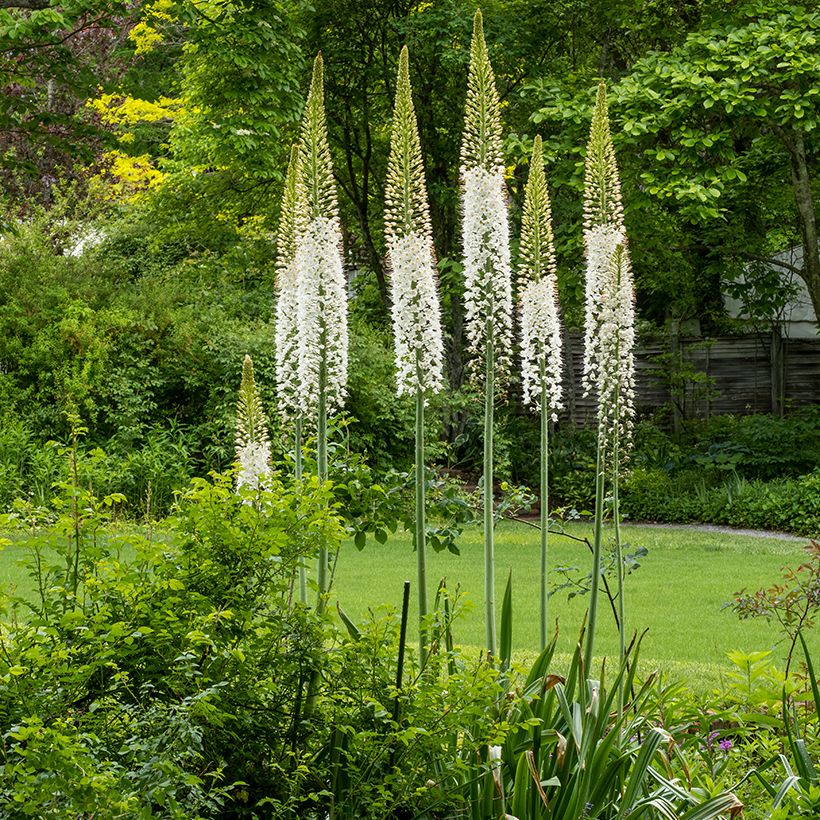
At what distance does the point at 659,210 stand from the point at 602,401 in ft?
39.6

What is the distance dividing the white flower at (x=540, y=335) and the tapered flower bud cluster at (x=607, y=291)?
0.14 m

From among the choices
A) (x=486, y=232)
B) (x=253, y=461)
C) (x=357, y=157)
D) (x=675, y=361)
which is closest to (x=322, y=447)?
(x=253, y=461)

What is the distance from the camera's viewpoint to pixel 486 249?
13.0 ft

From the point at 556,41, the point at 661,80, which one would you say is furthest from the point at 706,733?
the point at 556,41

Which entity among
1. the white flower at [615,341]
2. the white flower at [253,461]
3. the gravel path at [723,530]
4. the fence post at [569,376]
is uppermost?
the fence post at [569,376]

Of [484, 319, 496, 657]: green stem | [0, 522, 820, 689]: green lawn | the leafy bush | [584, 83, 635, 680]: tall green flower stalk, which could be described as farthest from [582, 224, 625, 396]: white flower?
the leafy bush

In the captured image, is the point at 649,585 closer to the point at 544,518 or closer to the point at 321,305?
the point at 544,518

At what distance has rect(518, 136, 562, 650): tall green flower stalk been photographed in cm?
414

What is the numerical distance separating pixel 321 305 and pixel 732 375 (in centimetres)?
1696

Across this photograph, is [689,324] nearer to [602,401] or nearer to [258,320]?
[258,320]

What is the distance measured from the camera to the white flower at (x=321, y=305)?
3.85 metres

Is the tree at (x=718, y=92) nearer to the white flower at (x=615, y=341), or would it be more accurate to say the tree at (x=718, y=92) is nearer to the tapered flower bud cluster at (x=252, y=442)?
the white flower at (x=615, y=341)

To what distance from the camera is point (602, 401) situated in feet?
14.4

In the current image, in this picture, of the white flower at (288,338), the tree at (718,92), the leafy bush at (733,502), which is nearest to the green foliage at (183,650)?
the white flower at (288,338)
